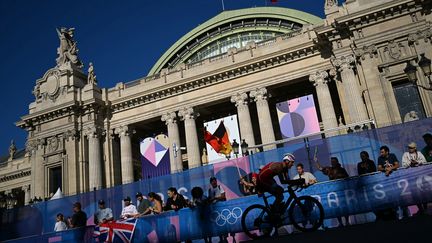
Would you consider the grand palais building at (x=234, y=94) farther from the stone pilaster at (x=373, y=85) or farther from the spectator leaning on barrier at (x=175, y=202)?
the spectator leaning on barrier at (x=175, y=202)

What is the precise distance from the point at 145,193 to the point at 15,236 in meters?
5.48

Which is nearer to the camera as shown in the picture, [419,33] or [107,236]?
[107,236]

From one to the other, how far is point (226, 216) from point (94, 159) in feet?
75.5

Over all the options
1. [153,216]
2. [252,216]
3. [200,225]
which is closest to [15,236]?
[153,216]

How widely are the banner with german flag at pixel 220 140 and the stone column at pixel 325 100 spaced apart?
6902 millimetres

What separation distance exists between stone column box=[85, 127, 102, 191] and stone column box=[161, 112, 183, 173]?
5.61 metres

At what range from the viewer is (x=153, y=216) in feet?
39.2

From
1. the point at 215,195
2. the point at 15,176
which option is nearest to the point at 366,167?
the point at 215,195

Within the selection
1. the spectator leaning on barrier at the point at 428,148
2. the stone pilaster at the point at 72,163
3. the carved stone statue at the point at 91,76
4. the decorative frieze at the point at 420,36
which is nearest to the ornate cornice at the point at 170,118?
the stone pilaster at the point at 72,163

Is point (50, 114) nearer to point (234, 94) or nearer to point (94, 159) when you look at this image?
point (94, 159)

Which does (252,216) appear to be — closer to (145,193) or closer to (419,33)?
(145,193)

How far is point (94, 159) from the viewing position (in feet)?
105

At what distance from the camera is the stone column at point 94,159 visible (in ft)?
102

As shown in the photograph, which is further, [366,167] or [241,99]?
[241,99]
